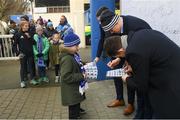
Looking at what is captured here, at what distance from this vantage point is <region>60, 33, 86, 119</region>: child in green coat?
226 inches

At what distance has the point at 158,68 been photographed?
3658 mm

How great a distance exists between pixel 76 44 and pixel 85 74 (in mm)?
496

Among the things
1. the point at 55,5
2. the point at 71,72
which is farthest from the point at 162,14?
the point at 55,5

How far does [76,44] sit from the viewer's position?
5855 mm

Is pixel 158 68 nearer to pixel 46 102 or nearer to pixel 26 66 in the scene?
pixel 46 102

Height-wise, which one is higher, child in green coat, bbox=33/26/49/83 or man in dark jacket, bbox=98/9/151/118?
man in dark jacket, bbox=98/9/151/118

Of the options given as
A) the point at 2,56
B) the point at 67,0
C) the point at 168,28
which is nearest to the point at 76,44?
the point at 168,28

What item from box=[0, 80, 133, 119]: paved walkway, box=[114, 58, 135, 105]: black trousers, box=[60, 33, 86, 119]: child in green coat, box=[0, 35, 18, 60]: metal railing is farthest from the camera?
box=[0, 35, 18, 60]: metal railing

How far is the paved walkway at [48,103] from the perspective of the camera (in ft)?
22.0

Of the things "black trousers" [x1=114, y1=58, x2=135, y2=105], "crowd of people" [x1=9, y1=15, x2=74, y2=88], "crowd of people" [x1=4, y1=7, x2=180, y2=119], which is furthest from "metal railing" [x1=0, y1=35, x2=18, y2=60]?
"black trousers" [x1=114, y1=58, x2=135, y2=105]

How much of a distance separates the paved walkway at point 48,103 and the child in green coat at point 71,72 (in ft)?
2.57

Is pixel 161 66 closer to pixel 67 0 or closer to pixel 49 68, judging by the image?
pixel 49 68

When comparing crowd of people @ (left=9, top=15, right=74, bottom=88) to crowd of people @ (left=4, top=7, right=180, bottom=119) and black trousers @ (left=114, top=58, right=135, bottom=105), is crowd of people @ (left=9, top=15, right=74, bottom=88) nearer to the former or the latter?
crowd of people @ (left=4, top=7, right=180, bottom=119)

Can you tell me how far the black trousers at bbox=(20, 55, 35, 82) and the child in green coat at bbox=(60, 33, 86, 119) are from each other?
372cm
